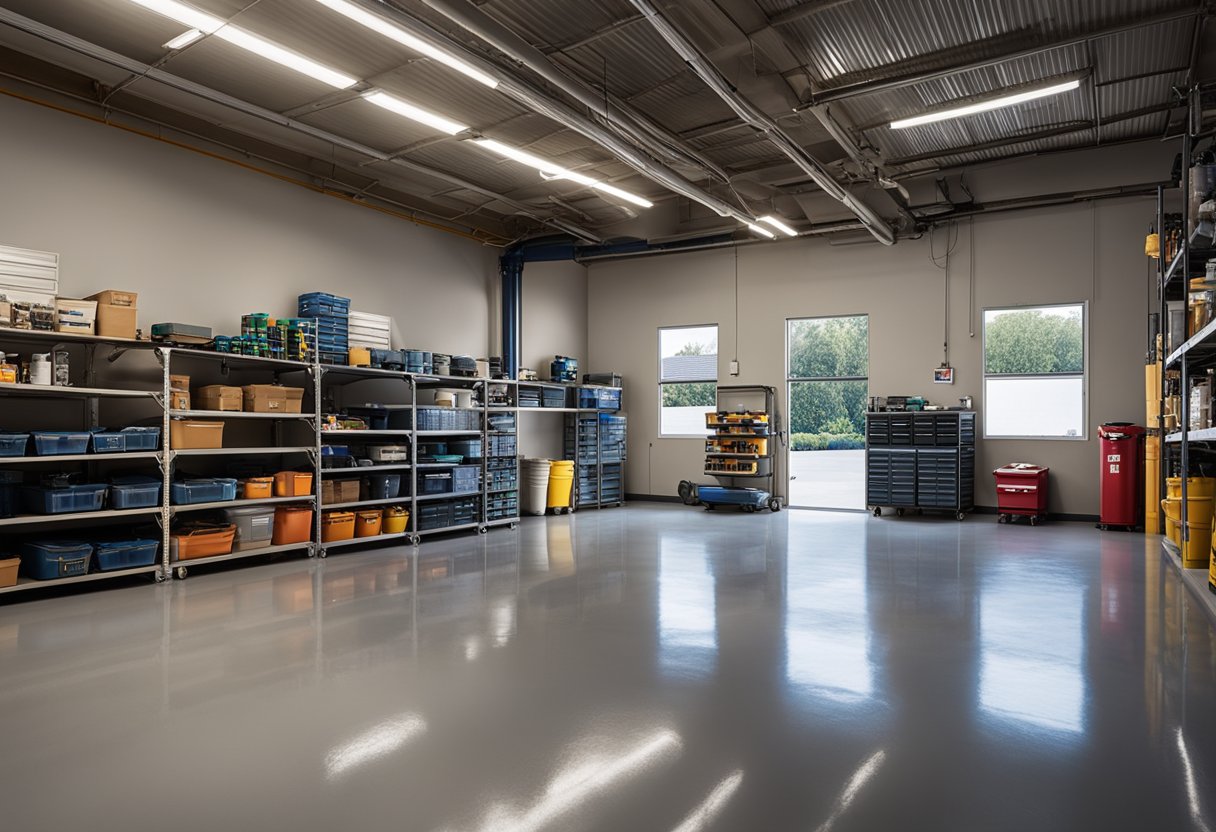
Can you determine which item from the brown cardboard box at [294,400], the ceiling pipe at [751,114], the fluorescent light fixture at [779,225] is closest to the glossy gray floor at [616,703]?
the brown cardboard box at [294,400]

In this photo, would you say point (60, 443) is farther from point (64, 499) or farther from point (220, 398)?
point (220, 398)

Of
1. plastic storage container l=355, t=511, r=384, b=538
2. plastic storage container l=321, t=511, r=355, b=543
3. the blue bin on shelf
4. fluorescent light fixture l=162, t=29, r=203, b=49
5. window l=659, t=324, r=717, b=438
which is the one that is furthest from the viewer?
window l=659, t=324, r=717, b=438

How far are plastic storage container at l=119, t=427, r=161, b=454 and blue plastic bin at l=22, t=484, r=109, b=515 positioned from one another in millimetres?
388

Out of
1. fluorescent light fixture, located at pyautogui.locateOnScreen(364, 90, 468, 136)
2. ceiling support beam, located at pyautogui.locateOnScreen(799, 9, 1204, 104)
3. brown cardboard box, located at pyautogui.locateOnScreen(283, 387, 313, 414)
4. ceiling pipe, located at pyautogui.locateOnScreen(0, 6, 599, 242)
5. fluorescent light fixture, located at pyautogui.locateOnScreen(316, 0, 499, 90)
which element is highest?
ceiling support beam, located at pyautogui.locateOnScreen(799, 9, 1204, 104)

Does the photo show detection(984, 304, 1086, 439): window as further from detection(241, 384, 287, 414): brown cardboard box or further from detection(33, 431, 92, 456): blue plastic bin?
detection(33, 431, 92, 456): blue plastic bin

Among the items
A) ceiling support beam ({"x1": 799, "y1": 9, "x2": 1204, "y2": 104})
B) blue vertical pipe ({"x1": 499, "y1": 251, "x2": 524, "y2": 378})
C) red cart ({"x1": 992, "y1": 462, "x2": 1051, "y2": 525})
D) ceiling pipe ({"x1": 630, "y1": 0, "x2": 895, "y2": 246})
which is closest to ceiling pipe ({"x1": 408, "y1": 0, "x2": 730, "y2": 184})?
ceiling pipe ({"x1": 630, "y1": 0, "x2": 895, "y2": 246})

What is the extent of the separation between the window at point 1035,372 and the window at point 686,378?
13.5ft

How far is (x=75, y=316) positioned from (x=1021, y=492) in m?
10.3

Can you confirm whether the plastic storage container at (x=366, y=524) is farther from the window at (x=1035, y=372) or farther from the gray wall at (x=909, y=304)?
the window at (x=1035, y=372)

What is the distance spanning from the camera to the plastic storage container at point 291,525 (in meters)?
7.36

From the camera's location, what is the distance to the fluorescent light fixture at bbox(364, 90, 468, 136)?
21.0ft

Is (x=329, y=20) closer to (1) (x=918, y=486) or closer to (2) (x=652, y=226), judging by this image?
(2) (x=652, y=226)

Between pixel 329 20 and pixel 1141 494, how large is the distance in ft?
33.1

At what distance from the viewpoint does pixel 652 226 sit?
12.1 metres
